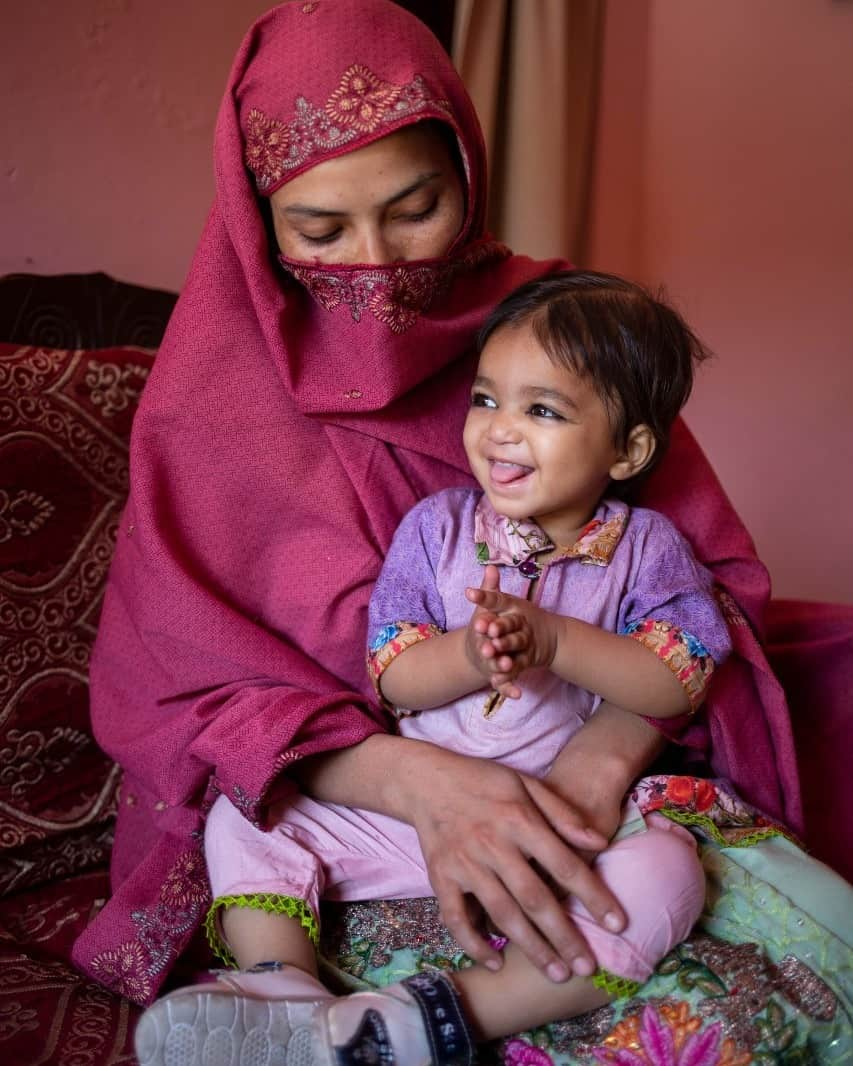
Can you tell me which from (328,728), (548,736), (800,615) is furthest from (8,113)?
(800,615)

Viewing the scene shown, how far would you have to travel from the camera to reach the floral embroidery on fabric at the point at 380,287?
131 centimetres

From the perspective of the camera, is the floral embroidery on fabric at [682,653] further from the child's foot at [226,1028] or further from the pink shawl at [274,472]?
the child's foot at [226,1028]

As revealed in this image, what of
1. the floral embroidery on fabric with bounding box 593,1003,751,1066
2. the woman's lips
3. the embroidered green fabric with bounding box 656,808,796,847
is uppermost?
the woman's lips

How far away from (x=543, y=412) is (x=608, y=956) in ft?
2.01

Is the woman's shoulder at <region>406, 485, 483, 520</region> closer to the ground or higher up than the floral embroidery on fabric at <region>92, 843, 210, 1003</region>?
higher up

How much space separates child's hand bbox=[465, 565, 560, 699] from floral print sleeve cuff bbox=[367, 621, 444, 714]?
13cm

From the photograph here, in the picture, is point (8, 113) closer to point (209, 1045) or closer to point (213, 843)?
point (213, 843)

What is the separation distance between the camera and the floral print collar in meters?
1.28

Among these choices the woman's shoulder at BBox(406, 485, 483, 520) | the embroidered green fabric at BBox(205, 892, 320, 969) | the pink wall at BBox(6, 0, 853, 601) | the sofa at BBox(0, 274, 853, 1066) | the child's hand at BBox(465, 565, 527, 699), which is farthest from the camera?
the pink wall at BBox(6, 0, 853, 601)

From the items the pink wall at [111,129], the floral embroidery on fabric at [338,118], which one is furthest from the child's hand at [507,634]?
the pink wall at [111,129]

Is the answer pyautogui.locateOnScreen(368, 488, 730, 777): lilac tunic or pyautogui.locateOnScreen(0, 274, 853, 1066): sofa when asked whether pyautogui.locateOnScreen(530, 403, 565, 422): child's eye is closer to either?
pyautogui.locateOnScreen(368, 488, 730, 777): lilac tunic

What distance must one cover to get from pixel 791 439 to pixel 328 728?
2.45 meters

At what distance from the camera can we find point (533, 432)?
4.07ft

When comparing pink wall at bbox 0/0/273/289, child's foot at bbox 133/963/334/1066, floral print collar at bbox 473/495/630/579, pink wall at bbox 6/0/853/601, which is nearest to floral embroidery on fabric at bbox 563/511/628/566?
floral print collar at bbox 473/495/630/579
